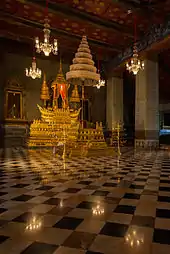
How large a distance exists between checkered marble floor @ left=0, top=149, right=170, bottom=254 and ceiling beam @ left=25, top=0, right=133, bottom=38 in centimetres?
720

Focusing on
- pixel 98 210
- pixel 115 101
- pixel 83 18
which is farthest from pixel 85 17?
pixel 98 210

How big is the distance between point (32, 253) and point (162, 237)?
99 centimetres

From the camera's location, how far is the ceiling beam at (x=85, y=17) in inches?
334

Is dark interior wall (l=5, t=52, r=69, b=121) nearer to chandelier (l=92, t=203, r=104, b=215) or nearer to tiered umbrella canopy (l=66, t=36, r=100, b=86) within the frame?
tiered umbrella canopy (l=66, t=36, r=100, b=86)

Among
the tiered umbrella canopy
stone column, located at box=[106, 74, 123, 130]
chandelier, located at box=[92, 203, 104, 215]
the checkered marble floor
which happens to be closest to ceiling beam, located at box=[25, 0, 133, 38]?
the tiered umbrella canopy

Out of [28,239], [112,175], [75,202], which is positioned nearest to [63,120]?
[112,175]

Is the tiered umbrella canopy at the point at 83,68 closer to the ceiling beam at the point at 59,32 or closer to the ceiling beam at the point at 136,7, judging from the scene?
the ceiling beam at the point at 136,7

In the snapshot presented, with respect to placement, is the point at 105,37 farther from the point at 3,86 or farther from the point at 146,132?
the point at 3,86

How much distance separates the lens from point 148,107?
10.7m

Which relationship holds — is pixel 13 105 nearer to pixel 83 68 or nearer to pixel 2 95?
pixel 2 95

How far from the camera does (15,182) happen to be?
3.69 m

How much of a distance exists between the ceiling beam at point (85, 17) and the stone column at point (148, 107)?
192 centimetres

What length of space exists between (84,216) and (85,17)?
9.06m

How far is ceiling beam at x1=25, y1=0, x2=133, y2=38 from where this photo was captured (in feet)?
27.9
